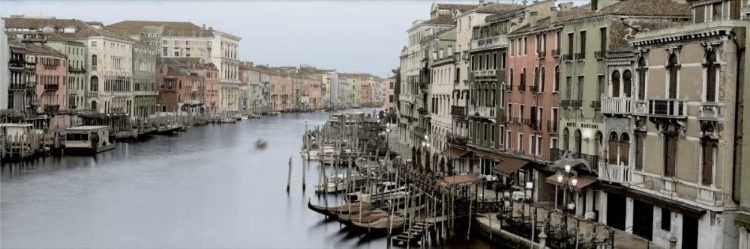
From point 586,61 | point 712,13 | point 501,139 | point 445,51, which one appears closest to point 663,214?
point 712,13

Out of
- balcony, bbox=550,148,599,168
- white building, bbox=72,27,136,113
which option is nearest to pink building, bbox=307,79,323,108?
white building, bbox=72,27,136,113

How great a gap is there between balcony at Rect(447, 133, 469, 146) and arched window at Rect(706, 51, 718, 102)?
13.2m

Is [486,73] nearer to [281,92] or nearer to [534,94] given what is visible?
[534,94]

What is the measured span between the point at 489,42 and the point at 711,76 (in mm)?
11813

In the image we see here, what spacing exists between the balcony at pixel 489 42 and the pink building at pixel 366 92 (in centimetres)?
13569

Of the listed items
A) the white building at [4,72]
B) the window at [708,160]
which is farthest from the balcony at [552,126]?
the white building at [4,72]

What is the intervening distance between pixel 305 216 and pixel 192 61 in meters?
59.4

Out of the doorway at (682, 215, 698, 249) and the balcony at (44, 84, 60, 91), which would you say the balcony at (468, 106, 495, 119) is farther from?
the balcony at (44, 84, 60, 91)

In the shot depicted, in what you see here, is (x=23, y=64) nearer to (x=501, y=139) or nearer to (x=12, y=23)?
(x=12, y=23)

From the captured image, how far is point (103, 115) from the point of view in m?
51.2

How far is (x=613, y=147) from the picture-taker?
16781 millimetres

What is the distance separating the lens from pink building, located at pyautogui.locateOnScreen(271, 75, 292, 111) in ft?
373

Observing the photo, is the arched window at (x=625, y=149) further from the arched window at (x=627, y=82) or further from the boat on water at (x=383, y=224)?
the boat on water at (x=383, y=224)

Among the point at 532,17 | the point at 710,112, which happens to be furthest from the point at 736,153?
the point at 532,17
